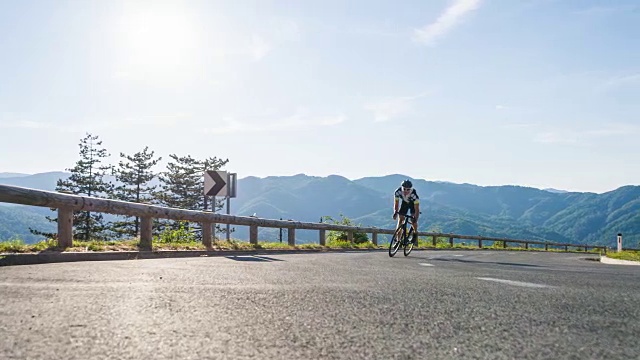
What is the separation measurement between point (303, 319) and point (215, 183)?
13.3 meters

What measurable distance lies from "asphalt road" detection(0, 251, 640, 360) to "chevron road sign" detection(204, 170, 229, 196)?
10.5m

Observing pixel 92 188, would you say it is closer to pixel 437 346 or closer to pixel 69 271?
pixel 69 271

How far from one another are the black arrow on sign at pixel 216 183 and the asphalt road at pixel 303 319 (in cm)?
1053

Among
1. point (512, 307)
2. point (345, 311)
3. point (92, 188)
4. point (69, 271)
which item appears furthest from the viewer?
point (92, 188)

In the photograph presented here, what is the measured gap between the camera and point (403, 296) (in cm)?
491

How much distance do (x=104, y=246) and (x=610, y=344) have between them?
8.89 metres

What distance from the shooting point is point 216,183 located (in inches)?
656

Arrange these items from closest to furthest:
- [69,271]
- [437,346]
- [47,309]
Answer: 1. [437,346]
2. [47,309]
3. [69,271]

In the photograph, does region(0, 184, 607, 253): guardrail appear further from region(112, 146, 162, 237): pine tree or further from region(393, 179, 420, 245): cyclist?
region(112, 146, 162, 237): pine tree

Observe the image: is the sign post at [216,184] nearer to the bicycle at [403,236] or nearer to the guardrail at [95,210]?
the guardrail at [95,210]

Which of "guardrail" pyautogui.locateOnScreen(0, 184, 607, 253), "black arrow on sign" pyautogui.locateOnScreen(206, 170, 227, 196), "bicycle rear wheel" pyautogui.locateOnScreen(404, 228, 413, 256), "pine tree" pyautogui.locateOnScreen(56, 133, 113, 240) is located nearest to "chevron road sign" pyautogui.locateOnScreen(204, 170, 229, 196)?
"black arrow on sign" pyautogui.locateOnScreen(206, 170, 227, 196)

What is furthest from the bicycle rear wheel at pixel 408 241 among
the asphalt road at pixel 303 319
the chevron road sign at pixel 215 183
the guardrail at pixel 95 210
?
the asphalt road at pixel 303 319

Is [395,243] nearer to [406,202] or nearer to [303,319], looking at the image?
[406,202]

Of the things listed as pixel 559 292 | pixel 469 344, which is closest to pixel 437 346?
pixel 469 344
